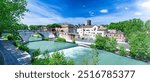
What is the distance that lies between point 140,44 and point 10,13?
3.46 feet

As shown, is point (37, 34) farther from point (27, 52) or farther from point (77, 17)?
point (77, 17)

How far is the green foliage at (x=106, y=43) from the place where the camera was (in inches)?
112

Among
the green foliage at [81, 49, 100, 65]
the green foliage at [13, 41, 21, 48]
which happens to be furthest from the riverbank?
the green foliage at [81, 49, 100, 65]

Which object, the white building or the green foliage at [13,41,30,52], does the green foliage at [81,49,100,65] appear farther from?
the green foliage at [13,41,30,52]

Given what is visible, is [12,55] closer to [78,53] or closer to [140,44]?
[78,53]

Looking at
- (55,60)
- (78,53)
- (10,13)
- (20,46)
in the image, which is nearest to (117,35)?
(78,53)

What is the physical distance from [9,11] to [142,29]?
104 centimetres

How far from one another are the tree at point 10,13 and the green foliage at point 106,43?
60 cm

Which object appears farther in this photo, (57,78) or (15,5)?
(15,5)

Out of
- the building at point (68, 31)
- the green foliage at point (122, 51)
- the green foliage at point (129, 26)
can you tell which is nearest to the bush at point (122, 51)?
the green foliage at point (122, 51)

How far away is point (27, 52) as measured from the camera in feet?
→ 9.42

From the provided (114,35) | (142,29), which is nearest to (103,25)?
(114,35)

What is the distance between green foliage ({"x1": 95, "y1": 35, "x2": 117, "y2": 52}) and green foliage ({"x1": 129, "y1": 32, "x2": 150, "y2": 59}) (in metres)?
0.13

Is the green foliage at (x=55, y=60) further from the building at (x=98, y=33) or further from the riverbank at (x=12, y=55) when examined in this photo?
the building at (x=98, y=33)
